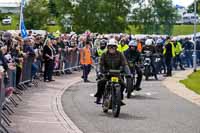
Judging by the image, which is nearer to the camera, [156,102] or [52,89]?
[156,102]

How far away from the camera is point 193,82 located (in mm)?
27781

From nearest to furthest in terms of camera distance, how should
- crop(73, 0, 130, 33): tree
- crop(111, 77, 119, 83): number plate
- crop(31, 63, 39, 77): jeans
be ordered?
crop(111, 77, 119, 83): number plate
crop(31, 63, 39, 77): jeans
crop(73, 0, 130, 33): tree

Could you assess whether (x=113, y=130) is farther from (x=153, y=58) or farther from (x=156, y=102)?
(x=153, y=58)

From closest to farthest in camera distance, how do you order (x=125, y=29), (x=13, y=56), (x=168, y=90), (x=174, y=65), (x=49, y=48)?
(x=13, y=56), (x=168, y=90), (x=49, y=48), (x=174, y=65), (x=125, y=29)

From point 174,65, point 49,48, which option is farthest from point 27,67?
point 174,65

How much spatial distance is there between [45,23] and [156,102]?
49890 mm

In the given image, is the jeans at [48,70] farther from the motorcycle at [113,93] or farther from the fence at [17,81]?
the motorcycle at [113,93]

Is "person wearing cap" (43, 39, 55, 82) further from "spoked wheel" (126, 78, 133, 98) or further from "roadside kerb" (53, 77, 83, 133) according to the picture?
"spoked wheel" (126, 78, 133, 98)

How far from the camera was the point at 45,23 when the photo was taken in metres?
68.6

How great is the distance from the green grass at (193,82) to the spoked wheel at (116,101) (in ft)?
24.7

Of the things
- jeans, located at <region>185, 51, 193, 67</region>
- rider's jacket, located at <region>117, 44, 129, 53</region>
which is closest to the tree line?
jeans, located at <region>185, 51, 193, 67</region>

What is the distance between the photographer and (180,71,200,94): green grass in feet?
80.9

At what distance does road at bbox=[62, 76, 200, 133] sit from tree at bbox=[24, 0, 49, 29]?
4170 centimetres

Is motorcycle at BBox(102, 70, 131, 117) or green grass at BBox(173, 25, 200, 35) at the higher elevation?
green grass at BBox(173, 25, 200, 35)
